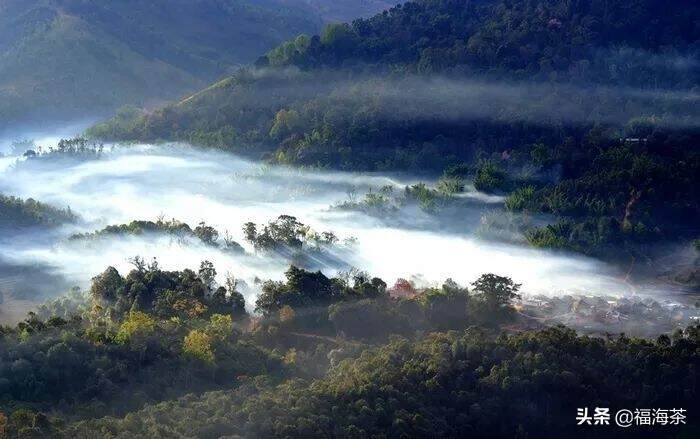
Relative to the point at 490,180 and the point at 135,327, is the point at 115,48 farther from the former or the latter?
the point at 135,327

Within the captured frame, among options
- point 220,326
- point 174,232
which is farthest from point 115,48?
point 220,326

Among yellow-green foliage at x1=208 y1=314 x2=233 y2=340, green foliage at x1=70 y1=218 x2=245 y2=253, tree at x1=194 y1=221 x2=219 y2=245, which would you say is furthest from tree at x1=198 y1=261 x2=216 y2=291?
tree at x1=194 y1=221 x2=219 y2=245

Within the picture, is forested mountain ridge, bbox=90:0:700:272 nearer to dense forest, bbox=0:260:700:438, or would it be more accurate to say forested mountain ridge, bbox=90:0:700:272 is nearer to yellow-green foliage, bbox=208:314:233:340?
dense forest, bbox=0:260:700:438

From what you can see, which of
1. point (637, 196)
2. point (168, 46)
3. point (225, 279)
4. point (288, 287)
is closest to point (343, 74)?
point (637, 196)

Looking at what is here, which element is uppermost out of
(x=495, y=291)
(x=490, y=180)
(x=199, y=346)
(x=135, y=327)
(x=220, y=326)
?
(x=490, y=180)

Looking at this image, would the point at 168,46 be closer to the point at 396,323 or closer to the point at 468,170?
the point at 468,170

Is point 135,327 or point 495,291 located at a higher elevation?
point 495,291

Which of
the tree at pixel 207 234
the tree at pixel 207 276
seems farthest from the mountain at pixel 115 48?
the tree at pixel 207 276
